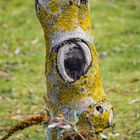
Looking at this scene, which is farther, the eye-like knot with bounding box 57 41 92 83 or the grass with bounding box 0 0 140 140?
the grass with bounding box 0 0 140 140

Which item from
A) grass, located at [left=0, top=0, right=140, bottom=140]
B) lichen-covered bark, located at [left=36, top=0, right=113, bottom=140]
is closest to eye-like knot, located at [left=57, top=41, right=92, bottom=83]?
lichen-covered bark, located at [left=36, top=0, right=113, bottom=140]

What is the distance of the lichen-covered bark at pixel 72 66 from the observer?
2493 mm

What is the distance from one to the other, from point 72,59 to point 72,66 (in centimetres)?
3

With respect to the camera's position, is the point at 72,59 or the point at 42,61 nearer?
the point at 72,59

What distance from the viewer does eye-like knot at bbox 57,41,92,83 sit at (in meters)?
2.48

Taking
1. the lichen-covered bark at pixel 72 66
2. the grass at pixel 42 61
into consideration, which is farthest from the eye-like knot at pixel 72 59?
the grass at pixel 42 61

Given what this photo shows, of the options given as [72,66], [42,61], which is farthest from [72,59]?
[42,61]

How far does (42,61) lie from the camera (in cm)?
645

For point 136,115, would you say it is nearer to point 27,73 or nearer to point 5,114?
point 5,114

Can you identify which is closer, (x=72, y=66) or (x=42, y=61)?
(x=72, y=66)

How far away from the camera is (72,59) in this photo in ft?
8.14

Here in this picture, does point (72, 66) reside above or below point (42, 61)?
below

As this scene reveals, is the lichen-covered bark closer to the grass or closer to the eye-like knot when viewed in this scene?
the eye-like knot

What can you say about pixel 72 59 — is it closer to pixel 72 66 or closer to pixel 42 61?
pixel 72 66
